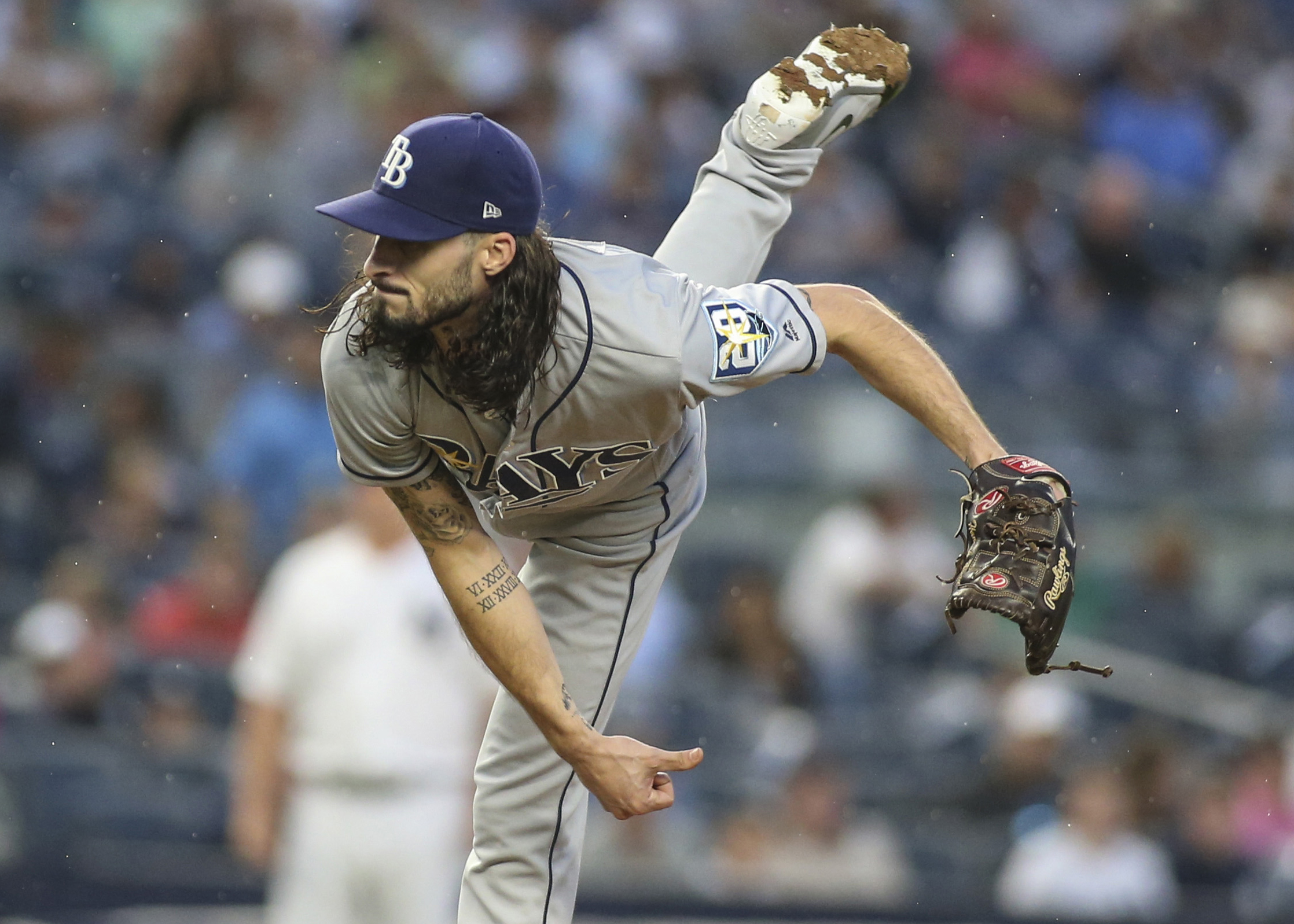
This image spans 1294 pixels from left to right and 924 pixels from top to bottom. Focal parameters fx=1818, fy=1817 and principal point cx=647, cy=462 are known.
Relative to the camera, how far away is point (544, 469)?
11.7 feet

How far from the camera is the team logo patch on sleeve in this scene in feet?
11.4

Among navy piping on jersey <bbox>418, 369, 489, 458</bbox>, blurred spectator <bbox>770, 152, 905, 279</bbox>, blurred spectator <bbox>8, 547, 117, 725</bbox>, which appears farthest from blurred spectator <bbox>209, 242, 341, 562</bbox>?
navy piping on jersey <bbox>418, 369, 489, 458</bbox>

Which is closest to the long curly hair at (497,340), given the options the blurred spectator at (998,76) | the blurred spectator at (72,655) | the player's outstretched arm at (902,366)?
the player's outstretched arm at (902,366)

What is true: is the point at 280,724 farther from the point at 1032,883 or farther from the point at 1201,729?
the point at 1201,729

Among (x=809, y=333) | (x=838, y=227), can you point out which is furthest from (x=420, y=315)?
(x=838, y=227)

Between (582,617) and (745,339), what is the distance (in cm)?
82

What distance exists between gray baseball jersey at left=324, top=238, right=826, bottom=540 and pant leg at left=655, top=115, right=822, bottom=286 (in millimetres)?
295

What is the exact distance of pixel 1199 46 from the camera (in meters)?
10.8

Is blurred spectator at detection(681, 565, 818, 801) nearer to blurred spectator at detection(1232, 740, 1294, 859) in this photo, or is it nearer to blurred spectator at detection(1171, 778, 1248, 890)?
blurred spectator at detection(1171, 778, 1248, 890)

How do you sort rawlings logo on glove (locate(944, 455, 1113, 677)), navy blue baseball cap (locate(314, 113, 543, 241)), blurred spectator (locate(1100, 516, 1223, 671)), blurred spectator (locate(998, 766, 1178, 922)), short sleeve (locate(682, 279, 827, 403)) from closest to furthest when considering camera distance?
1. navy blue baseball cap (locate(314, 113, 543, 241))
2. rawlings logo on glove (locate(944, 455, 1113, 677))
3. short sleeve (locate(682, 279, 827, 403))
4. blurred spectator (locate(998, 766, 1178, 922))
5. blurred spectator (locate(1100, 516, 1223, 671))

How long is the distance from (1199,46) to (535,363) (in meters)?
8.52

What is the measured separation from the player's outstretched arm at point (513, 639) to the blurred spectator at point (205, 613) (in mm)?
3932

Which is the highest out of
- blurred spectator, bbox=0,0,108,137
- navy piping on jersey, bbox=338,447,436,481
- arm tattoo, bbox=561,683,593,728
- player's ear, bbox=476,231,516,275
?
blurred spectator, bbox=0,0,108,137

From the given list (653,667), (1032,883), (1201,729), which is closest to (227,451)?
(653,667)
